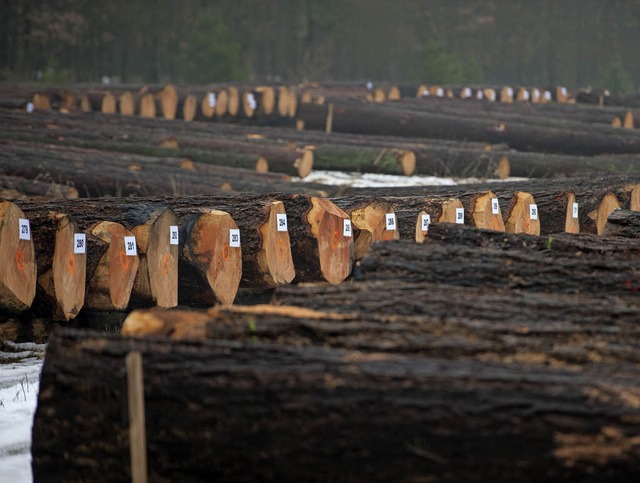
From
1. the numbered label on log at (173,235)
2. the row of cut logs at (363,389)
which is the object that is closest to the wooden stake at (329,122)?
the numbered label on log at (173,235)

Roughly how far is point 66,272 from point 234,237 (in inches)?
41.5

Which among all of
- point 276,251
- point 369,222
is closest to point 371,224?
point 369,222

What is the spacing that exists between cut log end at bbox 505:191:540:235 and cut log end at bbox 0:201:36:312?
12.2 feet

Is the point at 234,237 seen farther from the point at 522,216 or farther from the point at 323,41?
the point at 323,41

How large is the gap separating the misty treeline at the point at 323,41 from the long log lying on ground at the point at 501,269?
2249 cm

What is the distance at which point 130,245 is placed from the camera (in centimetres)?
600

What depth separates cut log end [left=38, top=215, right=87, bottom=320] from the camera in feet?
18.9

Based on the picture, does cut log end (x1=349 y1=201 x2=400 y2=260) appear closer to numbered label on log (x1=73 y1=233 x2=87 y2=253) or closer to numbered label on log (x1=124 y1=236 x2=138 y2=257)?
numbered label on log (x1=124 y1=236 x2=138 y2=257)

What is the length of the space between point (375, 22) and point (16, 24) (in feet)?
45.6

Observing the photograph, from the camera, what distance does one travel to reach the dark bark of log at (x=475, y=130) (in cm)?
1582

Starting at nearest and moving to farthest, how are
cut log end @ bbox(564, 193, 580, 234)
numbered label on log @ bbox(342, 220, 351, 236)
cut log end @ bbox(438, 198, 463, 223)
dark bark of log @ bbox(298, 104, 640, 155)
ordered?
numbered label on log @ bbox(342, 220, 351, 236)
cut log end @ bbox(438, 198, 463, 223)
cut log end @ bbox(564, 193, 580, 234)
dark bark of log @ bbox(298, 104, 640, 155)

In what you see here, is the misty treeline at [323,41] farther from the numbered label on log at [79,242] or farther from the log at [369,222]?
the numbered label on log at [79,242]

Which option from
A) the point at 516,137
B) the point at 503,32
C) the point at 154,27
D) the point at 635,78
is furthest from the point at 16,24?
the point at 635,78

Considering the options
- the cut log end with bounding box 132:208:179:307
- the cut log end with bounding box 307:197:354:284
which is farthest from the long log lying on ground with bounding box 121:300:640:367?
the cut log end with bounding box 307:197:354:284
